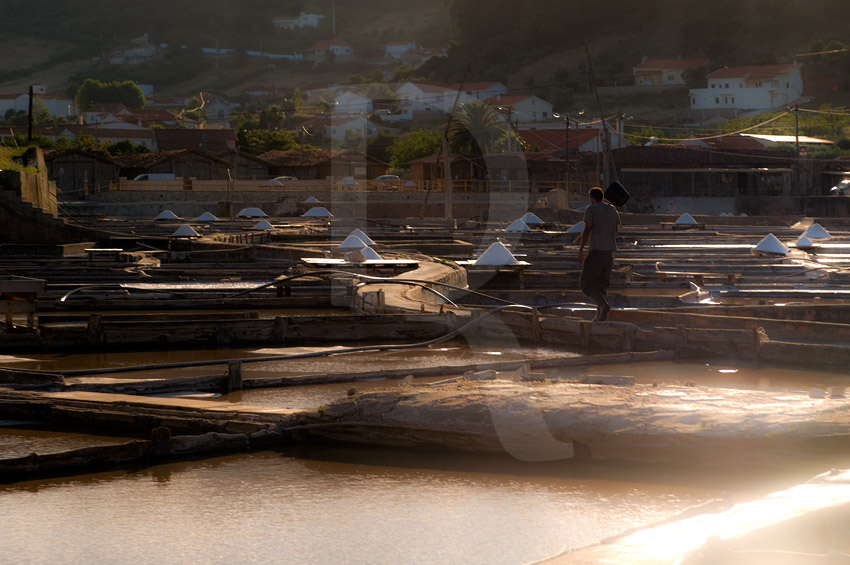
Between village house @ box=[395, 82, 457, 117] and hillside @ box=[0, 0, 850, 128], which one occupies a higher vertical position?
hillside @ box=[0, 0, 850, 128]

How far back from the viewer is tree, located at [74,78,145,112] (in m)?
134

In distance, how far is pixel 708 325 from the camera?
493 inches

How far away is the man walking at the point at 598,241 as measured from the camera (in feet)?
34.9

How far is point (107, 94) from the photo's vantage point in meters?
135

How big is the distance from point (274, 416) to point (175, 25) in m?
191

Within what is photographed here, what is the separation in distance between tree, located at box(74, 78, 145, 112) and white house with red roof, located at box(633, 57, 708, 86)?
70.9 meters

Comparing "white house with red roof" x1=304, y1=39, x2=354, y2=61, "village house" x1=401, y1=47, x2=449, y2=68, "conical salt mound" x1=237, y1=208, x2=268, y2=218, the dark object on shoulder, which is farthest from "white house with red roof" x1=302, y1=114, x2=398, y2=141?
"white house with red roof" x1=304, y1=39, x2=354, y2=61

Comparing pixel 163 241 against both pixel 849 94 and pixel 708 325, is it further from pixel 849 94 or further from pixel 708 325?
pixel 849 94

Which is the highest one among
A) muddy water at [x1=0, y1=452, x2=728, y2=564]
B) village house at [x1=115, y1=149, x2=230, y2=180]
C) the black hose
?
village house at [x1=115, y1=149, x2=230, y2=180]

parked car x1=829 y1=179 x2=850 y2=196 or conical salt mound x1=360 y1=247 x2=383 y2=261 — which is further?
parked car x1=829 y1=179 x2=850 y2=196

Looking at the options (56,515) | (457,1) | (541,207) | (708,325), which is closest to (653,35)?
(457,1)

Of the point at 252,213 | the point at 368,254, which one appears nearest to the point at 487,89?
the point at 252,213

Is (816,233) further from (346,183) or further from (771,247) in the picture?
(346,183)

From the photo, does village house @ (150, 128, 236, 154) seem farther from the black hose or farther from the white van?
the black hose
